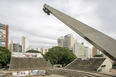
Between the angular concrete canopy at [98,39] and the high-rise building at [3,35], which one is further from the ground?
the high-rise building at [3,35]

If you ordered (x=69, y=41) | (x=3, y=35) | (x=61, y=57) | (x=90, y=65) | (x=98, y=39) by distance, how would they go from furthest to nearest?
1. (x=69, y=41)
2. (x=3, y=35)
3. (x=61, y=57)
4. (x=90, y=65)
5. (x=98, y=39)

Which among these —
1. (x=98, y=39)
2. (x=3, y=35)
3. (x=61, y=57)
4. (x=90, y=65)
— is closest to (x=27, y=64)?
(x=61, y=57)

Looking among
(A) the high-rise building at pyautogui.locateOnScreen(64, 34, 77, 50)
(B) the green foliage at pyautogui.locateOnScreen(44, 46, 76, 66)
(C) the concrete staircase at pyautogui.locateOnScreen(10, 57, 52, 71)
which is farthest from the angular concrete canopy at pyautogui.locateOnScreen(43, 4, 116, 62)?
(A) the high-rise building at pyautogui.locateOnScreen(64, 34, 77, 50)

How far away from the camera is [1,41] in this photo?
154 ft

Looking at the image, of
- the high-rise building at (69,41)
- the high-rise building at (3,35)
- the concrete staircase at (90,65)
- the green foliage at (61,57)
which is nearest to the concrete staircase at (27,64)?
the green foliage at (61,57)

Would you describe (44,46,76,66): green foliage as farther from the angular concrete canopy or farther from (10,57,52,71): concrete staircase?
the angular concrete canopy

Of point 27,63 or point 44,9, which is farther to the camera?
point 27,63

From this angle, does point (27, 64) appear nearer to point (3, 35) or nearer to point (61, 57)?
point (61, 57)

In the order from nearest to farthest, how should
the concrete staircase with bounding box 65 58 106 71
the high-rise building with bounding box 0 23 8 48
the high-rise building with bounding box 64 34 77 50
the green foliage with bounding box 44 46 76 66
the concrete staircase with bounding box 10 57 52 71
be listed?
the concrete staircase with bounding box 65 58 106 71 < the concrete staircase with bounding box 10 57 52 71 < the green foliage with bounding box 44 46 76 66 < the high-rise building with bounding box 0 23 8 48 < the high-rise building with bounding box 64 34 77 50

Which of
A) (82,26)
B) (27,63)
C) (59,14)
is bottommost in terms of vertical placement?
(27,63)

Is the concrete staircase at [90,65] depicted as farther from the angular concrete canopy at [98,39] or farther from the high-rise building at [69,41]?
the high-rise building at [69,41]

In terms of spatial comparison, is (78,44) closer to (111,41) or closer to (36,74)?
(36,74)

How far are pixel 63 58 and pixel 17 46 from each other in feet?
295

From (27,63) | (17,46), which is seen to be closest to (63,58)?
(27,63)
